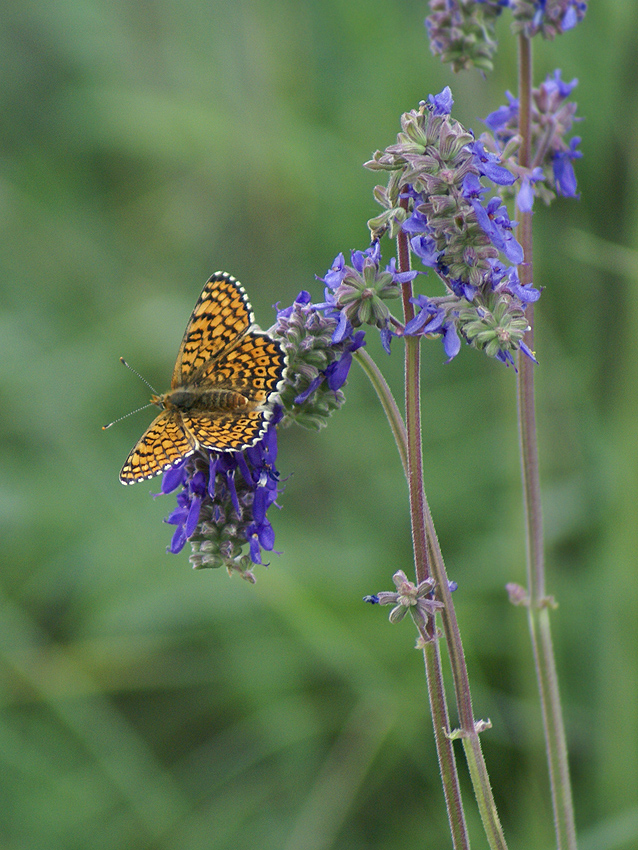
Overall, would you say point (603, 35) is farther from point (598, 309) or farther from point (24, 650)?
point (24, 650)

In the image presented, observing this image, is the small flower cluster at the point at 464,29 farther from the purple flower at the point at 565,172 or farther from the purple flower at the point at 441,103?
the purple flower at the point at 441,103

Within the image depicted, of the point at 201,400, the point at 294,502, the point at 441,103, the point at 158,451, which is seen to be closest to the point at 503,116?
the point at 441,103

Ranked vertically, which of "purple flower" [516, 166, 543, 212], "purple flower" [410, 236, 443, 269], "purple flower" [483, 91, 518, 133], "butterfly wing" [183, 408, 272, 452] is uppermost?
"purple flower" [483, 91, 518, 133]

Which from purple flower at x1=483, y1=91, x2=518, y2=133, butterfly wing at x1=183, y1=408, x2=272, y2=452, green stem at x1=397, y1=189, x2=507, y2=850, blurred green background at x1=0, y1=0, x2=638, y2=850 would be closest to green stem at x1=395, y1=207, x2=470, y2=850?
green stem at x1=397, y1=189, x2=507, y2=850

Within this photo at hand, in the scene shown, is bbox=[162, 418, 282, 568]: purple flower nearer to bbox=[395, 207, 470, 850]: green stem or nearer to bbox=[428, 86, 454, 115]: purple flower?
bbox=[395, 207, 470, 850]: green stem

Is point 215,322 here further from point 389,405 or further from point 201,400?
point 389,405

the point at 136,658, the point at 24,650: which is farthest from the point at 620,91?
the point at 24,650

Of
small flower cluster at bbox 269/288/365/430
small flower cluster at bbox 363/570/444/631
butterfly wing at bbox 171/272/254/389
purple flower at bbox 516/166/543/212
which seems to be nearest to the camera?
small flower cluster at bbox 363/570/444/631
